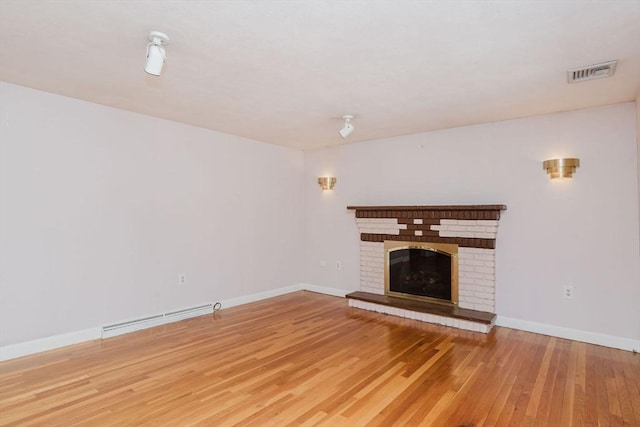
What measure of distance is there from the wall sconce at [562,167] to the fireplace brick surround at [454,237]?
1.93ft

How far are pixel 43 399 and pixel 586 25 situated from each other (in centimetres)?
419

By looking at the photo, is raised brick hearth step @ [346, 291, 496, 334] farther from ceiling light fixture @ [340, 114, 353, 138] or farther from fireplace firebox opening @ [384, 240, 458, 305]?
ceiling light fixture @ [340, 114, 353, 138]

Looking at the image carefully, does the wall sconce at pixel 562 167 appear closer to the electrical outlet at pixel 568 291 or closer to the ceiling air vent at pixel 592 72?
the ceiling air vent at pixel 592 72

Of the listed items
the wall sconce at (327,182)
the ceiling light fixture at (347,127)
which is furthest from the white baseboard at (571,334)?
the wall sconce at (327,182)

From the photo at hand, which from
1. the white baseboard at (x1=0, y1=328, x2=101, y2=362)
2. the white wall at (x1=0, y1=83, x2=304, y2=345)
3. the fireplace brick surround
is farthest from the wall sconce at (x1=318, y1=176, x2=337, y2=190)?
the white baseboard at (x1=0, y1=328, x2=101, y2=362)

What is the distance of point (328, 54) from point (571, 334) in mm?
3636

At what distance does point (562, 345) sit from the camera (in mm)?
3395

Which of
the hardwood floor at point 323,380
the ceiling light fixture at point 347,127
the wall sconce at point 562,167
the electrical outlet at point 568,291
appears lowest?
the hardwood floor at point 323,380

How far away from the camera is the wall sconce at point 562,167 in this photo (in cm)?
350

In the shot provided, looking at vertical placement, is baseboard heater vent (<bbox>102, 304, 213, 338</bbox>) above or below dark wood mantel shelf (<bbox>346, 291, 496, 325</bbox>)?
below

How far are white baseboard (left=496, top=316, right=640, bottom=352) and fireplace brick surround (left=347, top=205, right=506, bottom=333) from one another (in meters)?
0.23

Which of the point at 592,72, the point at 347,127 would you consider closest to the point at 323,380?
the point at 347,127

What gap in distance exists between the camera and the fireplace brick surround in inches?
158

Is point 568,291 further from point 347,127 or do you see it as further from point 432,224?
point 347,127
